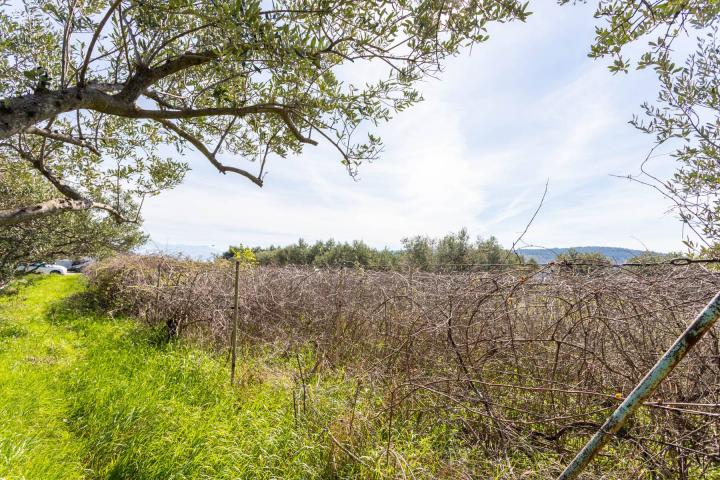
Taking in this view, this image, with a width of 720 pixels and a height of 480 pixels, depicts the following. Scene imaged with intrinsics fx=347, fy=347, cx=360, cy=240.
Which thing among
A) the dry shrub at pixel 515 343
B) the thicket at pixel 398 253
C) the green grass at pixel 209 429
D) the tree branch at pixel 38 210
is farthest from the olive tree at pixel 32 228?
the thicket at pixel 398 253

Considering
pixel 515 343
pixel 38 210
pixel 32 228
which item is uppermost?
pixel 38 210

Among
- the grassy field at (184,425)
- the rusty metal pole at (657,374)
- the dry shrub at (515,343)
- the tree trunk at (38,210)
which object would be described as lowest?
the grassy field at (184,425)

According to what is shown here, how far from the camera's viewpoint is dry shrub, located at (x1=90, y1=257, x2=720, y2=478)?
2.74m

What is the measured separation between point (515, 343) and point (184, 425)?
3.71 m

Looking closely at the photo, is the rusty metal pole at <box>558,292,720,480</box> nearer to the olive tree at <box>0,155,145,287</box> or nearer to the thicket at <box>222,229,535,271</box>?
the olive tree at <box>0,155,145,287</box>

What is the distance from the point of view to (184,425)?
12.0 feet

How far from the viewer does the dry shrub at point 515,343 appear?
2742 millimetres

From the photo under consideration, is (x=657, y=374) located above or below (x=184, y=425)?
above

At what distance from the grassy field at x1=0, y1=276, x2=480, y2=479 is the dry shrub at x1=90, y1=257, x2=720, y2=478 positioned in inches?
17.7

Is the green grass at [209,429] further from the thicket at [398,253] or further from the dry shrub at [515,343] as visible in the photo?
the thicket at [398,253]

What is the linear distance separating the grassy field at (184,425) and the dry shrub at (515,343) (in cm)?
45

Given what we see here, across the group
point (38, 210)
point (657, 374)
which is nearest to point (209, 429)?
point (38, 210)

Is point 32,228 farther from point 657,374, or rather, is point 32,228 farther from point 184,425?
point 657,374

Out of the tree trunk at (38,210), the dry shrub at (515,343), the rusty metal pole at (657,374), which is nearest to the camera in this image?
the rusty metal pole at (657,374)
